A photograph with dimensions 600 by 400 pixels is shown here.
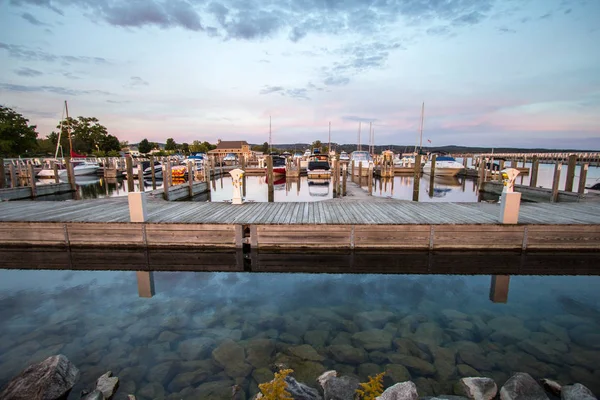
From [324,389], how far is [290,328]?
167cm

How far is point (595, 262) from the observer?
25.4ft

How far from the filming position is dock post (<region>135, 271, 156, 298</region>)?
6508mm

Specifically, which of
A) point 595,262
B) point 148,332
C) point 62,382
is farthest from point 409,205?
point 62,382

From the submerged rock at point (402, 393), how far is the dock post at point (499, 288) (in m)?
4.13

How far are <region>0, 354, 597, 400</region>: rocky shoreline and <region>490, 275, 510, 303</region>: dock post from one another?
9.32ft

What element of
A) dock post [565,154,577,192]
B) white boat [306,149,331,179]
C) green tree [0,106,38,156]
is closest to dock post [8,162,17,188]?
white boat [306,149,331,179]

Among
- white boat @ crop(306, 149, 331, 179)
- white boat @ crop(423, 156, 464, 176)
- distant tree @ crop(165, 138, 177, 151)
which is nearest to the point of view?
white boat @ crop(306, 149, 331, 179)

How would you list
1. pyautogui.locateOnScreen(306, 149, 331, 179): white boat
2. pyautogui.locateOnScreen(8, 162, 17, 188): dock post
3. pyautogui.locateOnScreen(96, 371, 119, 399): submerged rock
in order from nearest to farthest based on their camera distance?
pyautogui.locateOnScreen(96, 371, 119, 399): submerged rock
pyautogui.locateOnScreen(8, 162, 17, 188): dock post
pyautogui.locateOnScreen(306, 149, 331, 179): white boat

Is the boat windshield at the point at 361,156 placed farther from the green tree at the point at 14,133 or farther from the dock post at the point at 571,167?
the green tree at the point at 14,133

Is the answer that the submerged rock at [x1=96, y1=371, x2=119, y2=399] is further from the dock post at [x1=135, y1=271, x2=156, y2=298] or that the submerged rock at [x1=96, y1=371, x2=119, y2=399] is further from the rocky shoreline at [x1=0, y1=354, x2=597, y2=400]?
the dock post at [x1=135, y1=271, x2=156, y2=298]

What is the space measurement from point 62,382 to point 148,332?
1.51 metres

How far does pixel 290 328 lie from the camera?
511 cm

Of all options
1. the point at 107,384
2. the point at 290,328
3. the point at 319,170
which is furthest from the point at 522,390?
the point at 319,170

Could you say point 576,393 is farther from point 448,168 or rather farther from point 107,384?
point 448,168
